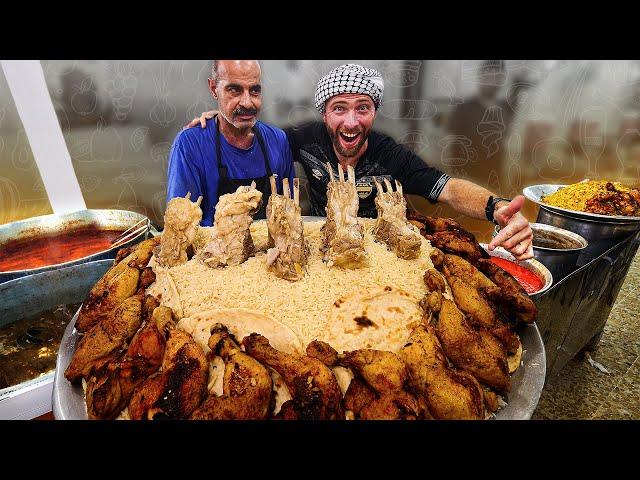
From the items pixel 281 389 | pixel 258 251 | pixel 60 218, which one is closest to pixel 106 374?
pixel 281 389

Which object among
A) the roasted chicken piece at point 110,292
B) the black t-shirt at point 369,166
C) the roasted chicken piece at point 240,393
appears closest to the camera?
the roasted chicken piece at point 240,393

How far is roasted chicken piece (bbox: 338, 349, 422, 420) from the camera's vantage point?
4.07 ft

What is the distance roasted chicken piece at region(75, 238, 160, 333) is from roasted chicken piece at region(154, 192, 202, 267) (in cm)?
14

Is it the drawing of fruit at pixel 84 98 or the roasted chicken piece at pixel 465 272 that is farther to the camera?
the drawing of fruit at pixel 84 98

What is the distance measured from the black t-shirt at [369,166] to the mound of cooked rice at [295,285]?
4.10 ft

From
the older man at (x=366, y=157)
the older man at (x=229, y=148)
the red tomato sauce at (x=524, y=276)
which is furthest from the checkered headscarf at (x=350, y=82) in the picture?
the red tomato sauce at (x=524, y=276)

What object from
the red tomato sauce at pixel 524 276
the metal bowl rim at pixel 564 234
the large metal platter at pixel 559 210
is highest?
the large metal platter at pixel 559 210

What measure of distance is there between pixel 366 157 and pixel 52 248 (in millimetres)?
2870

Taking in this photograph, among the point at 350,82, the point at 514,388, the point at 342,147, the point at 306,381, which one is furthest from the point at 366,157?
the point at 306,381

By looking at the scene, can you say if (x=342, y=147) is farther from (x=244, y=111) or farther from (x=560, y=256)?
(x=560, y=256)

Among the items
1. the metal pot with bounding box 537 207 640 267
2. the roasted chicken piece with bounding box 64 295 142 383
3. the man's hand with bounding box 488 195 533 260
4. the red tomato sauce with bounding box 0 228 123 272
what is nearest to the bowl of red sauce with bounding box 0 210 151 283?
the red tomato sauce with bounding box 0 228 123 272

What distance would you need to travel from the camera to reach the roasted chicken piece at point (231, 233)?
1872mm

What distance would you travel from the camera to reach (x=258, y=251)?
2055 mm

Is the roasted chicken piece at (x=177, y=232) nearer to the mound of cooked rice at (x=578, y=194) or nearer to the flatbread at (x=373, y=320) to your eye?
the flatbread at (x=373, y=320)
